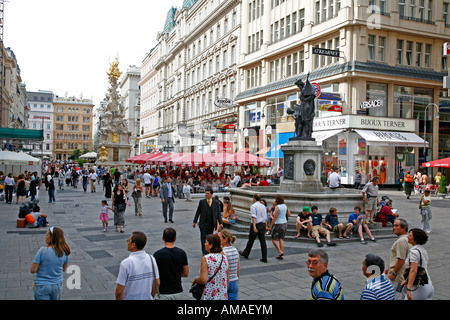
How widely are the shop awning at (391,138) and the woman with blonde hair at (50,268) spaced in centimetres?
2695

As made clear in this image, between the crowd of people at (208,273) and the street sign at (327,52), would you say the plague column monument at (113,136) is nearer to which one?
the street sign at (327,52)

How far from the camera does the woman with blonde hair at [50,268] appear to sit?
4820 millimetres

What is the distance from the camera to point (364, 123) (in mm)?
30281

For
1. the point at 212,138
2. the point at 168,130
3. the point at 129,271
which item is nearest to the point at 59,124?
the point at 168,130

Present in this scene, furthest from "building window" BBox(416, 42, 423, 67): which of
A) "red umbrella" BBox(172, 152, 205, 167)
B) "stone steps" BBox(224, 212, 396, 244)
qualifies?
"stone steps" BBox(224, 212, 396, 244)

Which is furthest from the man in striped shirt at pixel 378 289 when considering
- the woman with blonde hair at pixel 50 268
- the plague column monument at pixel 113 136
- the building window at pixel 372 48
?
the plague column monument at pixel 113 136

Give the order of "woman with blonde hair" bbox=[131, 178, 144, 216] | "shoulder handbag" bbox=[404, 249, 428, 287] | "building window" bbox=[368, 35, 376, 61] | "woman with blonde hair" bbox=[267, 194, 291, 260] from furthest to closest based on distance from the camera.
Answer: "building window" bbox=[368, 35, 376, 61] < "woman with blonde hair" bbox=[131, 178, 144, 216] < "woman with blonde hair" bbox=[267, 194, 291, 260] < "shoulder handbag" bbox=[404, 249, 428, 287]

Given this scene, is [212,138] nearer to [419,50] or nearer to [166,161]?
[166,161]

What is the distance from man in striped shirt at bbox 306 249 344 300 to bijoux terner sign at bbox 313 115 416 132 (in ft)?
89.7

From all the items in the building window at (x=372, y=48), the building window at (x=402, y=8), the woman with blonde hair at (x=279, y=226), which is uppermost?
the building window at (x=402, y=8)

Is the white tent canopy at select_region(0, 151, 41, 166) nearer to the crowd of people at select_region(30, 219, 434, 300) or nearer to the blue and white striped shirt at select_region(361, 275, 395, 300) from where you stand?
the crowd of people at select_region(30, 219, 434, 300)

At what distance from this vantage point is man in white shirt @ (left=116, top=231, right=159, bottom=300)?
13.8 feet

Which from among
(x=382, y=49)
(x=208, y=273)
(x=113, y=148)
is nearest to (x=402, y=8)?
(x=382, y=49)

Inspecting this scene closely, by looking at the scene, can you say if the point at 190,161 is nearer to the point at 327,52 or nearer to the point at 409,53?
the point at 327,52
